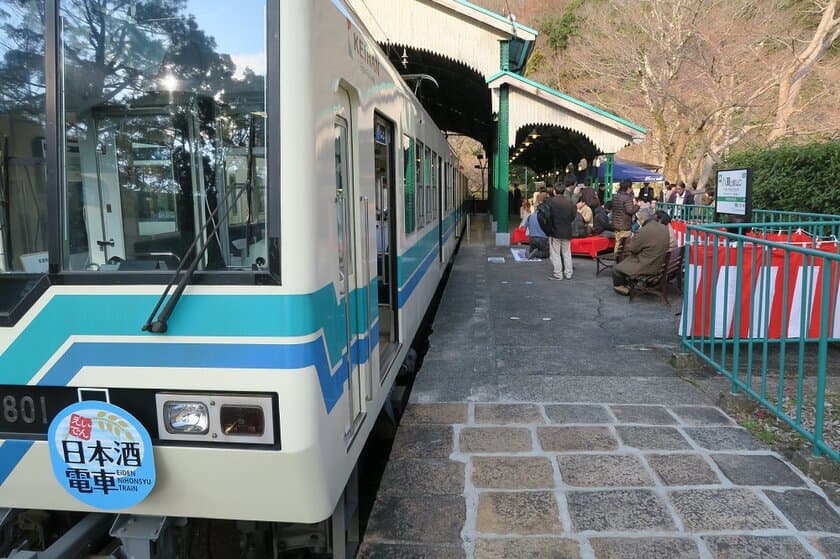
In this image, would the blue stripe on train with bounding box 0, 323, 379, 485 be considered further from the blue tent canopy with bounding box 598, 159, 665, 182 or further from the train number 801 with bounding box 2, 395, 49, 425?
the blue tent canopy with bounding box 598, 159, 665, 182

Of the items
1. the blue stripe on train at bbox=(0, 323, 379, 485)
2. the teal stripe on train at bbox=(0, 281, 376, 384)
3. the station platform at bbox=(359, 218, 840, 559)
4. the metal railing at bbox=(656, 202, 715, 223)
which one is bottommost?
the station platform at bbox=(359, 218, 840, 559)

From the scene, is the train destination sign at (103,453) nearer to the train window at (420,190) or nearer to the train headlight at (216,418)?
the train headlight at (216,418)

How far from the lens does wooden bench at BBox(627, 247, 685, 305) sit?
852 centimetres

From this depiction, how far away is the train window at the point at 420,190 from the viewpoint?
21.4 ft

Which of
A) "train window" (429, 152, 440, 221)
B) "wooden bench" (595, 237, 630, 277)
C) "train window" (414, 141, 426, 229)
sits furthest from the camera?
"wooden bench" (595, 237, 630, 277)

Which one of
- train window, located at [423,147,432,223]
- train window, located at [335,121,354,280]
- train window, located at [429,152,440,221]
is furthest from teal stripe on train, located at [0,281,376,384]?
train window, located at [429,152,440,221]

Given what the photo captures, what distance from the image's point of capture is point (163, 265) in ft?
7.54

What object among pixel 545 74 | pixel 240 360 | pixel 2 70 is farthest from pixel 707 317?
pixel 545 74

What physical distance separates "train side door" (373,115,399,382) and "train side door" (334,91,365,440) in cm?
107

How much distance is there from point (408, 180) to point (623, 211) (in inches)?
318

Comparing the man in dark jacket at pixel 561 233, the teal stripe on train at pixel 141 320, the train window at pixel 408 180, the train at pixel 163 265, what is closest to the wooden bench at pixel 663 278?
the man in dark jacket at pixel 561 233

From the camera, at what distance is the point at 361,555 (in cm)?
305

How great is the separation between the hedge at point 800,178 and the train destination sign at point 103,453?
497 inches

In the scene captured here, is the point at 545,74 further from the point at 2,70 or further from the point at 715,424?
the point at 2,70
